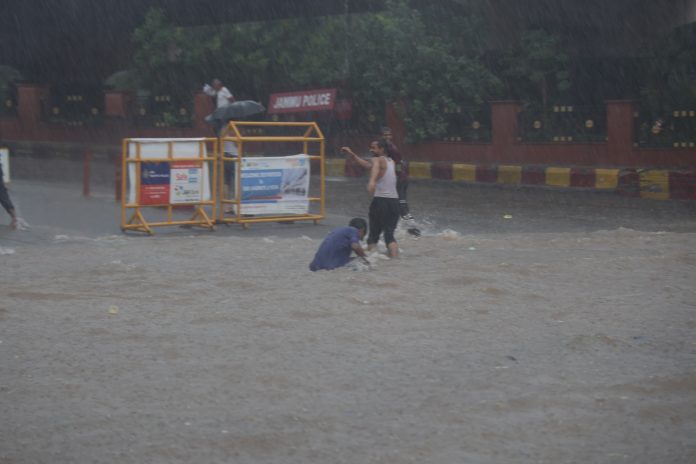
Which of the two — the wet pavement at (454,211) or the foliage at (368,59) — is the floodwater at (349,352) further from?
the foliage at (368,59)

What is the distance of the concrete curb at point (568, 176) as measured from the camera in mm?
20375

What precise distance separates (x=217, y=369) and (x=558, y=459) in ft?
8.99

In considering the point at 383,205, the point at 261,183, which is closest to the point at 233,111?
the point at 261,183

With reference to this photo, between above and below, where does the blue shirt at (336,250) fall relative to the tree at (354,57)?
below

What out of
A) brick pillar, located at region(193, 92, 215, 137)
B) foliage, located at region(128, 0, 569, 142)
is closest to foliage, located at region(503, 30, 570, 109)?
foliage, located at region(128, 0, 569, 142)

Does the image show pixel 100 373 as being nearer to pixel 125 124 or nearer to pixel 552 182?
pixel 552 182

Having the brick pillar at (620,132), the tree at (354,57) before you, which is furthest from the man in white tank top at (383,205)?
the tree at (354,57)

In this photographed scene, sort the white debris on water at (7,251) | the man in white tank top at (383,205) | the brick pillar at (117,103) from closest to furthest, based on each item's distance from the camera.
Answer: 1. the man in white tank top at (383,205)
2. the white debris on water at (7,251)
3. the brick pillar at (117,103)

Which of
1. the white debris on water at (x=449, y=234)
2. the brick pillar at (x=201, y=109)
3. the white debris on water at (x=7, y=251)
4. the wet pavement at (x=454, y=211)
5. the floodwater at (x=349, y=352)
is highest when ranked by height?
the brick pillar at (x=201, y=109)

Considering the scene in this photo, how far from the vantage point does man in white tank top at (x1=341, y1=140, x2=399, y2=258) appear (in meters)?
12.4

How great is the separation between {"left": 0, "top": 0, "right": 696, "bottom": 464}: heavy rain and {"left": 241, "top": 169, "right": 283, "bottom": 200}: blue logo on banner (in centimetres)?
4

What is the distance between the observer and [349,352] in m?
7.83

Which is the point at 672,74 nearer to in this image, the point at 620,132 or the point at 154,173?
the point at 620,132

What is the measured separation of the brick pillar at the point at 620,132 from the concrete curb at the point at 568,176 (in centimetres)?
70
